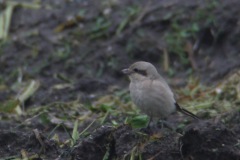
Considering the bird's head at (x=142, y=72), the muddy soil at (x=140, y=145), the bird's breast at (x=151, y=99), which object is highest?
the bird's head at (x=142, y=72)

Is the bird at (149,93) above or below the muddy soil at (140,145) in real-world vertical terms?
above

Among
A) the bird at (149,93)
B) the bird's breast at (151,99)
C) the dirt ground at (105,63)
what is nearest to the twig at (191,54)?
the dirt ground at (105,63)

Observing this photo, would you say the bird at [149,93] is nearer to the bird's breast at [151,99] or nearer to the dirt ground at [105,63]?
the bird's breast at [151,99]

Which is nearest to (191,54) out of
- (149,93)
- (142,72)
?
(142,72)

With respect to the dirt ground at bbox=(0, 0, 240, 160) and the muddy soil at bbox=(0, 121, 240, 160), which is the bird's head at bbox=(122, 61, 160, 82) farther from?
the muddy soil at bbox=(0, 121, 240, 160)

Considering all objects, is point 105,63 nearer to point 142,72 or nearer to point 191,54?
point 191,54

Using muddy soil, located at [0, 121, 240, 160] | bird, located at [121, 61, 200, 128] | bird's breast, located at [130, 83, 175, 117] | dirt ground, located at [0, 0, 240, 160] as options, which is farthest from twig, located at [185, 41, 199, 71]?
muddy soil, located at [0, 121, 240, 160]
